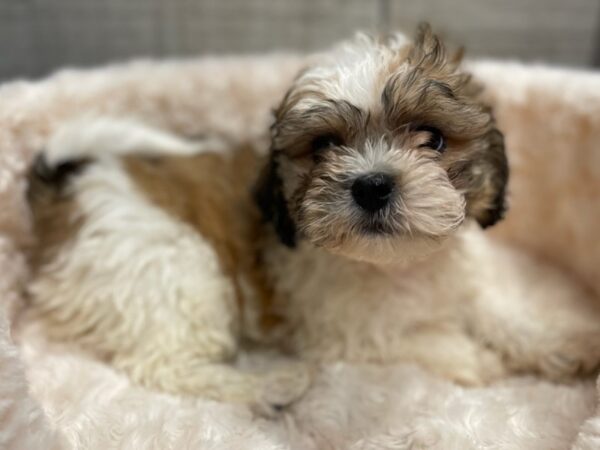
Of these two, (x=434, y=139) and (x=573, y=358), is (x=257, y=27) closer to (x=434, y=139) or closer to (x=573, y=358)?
(x=434, y=139)

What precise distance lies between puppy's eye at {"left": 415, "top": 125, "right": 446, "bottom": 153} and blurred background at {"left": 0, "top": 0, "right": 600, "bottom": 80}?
142 cm

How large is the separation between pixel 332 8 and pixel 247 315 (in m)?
1.64

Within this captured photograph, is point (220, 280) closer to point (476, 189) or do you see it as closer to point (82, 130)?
point (82, 130)

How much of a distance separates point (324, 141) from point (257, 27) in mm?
1634

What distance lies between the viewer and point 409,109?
54.4 inches

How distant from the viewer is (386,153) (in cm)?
136

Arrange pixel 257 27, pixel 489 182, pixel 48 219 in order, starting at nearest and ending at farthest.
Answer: pixel 489 182, pixel 48 219, pixel 257 27

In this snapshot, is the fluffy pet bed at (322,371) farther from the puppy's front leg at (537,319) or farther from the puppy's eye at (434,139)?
the puppy's eye at (434,139)

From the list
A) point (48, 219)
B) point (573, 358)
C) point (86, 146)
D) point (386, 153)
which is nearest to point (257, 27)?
point (86, 146)

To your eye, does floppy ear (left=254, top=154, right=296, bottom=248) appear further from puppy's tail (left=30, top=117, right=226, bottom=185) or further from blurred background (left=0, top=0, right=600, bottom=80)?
blurred background (left=0, top=0, right=600, bottom=80)

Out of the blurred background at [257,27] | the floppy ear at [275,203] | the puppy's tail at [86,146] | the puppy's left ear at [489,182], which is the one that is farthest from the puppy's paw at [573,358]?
the blurred background at [257,27]

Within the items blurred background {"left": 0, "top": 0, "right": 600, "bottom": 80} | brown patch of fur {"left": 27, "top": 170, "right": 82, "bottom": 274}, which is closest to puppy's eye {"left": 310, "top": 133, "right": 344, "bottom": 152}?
brown patch of fur {"left": 27, "top": 170, "right": 82, "bottom": 274}

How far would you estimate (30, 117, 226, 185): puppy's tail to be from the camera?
6.05ft

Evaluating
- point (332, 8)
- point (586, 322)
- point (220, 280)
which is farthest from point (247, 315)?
point (332, 8)
